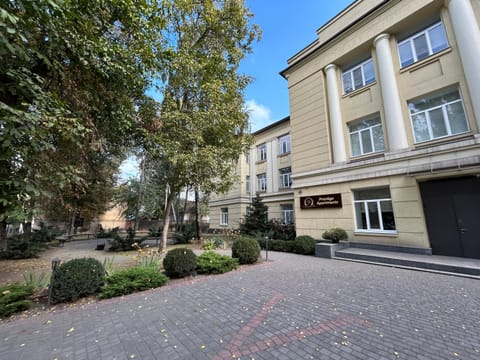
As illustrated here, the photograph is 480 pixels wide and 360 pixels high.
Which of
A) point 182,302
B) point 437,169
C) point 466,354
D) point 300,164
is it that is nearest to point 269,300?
point 182,302

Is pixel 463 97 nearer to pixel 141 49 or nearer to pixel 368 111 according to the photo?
pixel 368 111

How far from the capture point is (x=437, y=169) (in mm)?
8281

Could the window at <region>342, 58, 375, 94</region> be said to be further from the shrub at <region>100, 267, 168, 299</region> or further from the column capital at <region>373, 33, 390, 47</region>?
the shrub at <region>100, 267, 168, 299</region>

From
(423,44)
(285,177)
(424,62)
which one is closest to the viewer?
(424,62)

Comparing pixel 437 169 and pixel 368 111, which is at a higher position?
pixel 368 111

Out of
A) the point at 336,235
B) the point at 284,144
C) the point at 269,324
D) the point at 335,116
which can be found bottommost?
the point at 269,324

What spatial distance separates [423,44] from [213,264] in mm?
13601

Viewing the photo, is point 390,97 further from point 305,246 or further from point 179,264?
point 179,264

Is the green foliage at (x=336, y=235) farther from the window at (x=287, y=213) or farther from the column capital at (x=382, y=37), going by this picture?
the column capital at (x=382, y=37)

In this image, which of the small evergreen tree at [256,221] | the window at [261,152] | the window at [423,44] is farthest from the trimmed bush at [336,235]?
the window at [261,152]

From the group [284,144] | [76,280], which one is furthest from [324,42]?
[76,280]

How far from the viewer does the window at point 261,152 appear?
23.1 meters

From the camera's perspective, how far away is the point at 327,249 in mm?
10234

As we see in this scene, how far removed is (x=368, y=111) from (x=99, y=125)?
12.8 metres
